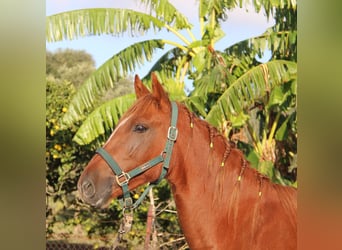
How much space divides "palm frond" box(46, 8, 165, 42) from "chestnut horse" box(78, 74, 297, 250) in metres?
0.45

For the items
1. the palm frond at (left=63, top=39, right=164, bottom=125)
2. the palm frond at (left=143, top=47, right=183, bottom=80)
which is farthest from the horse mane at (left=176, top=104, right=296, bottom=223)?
the palm frond at (left=63, top=39, right=164, bottom=125)

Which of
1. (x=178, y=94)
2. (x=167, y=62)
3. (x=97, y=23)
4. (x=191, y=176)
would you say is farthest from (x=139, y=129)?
(x=97, y=23)

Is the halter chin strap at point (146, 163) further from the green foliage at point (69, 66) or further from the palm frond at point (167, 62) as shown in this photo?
the green foliage at point (69, 66)

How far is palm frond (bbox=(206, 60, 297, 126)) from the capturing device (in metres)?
3.75

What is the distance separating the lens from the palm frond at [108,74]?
3.75 meters

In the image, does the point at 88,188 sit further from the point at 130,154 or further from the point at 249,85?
the point at 249,85

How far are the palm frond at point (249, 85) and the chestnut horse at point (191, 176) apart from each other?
0.33 metres

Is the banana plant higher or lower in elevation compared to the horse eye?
higher

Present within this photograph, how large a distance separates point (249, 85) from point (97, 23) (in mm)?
1177

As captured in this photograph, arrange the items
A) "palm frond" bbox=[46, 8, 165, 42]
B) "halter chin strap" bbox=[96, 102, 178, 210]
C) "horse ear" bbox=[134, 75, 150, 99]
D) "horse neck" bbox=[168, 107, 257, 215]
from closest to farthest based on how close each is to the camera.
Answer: "halter chin strap" bbox=[96, 102, 178, 210], "horse neck" bbox=[168, 107, 257, 215], "horse ear" bbox=[134, 75, 150, 99], "palm frond" bbox=[46, 8, 165, 42]

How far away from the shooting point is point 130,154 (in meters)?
3.25

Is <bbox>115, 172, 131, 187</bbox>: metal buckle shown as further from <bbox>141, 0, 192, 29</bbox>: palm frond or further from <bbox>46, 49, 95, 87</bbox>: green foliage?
<bbox>141, 0, 192, 29</bbox>: palm frond
